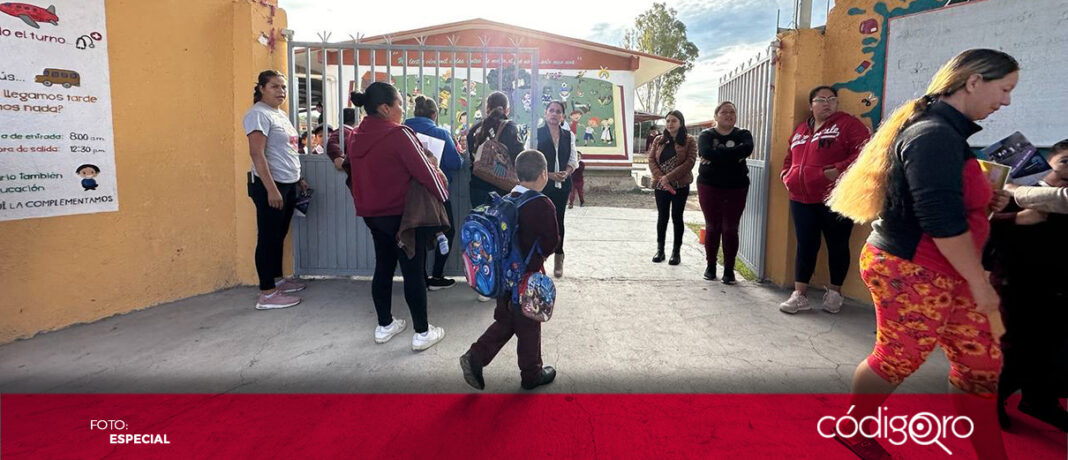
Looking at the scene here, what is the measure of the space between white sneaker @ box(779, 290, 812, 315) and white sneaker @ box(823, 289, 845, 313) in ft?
0.43

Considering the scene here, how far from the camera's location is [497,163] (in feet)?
15.0

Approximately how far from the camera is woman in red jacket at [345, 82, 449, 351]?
329 cm

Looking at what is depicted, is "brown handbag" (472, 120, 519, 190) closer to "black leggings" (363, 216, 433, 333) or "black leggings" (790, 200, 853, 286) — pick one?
"black leggings" (363, 216, 433, 333)

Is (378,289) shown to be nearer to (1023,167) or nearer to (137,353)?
(137,353)

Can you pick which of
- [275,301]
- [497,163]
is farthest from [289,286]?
[497,163]

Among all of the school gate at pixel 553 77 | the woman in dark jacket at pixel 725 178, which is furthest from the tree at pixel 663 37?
the woman in dark jacket at pixel 725 178

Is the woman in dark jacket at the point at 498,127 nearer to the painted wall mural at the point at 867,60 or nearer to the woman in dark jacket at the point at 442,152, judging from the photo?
the woman in dark jacket at the point at 442,152

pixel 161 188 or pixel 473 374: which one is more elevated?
pixel 161 188

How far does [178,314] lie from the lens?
4195mm

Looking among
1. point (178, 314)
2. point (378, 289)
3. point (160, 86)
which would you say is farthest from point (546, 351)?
point (160, 86)

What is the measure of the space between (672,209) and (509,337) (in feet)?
11.6

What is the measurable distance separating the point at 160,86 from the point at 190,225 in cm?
114

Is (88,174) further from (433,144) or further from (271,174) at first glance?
(433,144)

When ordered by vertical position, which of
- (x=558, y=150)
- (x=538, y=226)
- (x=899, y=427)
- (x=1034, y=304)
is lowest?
(x=899, y=427)
